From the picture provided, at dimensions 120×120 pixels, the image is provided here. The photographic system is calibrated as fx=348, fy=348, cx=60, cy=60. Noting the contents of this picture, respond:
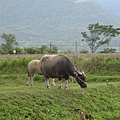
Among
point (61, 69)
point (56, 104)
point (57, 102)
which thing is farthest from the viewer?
point (61, 69)

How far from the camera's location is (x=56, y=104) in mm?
15297

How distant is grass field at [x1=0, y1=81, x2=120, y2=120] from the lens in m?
13.9

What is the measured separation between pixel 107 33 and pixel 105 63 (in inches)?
1173

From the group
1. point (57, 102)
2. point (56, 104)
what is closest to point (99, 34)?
point (57, 102)

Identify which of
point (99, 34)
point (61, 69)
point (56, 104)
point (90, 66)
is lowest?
point (56, 104)

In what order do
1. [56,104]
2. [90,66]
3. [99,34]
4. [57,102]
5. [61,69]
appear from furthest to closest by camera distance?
[99,34]
[90,66]
[61,69]
[57,102]
[56,104]

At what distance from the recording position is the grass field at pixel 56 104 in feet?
45.8

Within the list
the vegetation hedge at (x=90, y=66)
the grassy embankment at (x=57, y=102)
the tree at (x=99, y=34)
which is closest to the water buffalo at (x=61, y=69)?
the grassy embankment at (x=57, y=102)

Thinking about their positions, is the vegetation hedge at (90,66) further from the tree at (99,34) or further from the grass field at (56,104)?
the tree at (99,34)

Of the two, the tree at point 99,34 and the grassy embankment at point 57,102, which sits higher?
the tree at point 99,34

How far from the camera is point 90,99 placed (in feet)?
55.6

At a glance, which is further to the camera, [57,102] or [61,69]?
[61,69]

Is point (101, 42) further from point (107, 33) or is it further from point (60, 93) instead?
point (60, 93)

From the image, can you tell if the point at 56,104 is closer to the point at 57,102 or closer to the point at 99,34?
the point at 57,102
